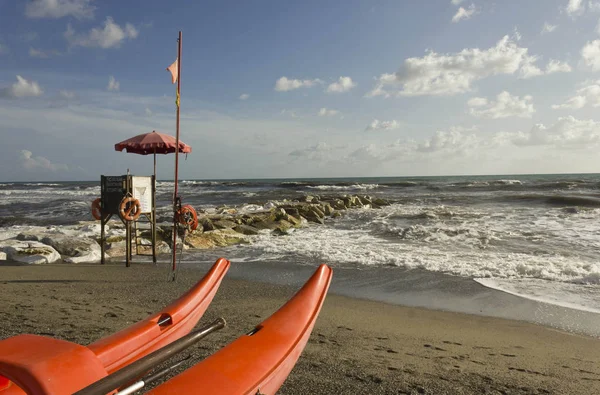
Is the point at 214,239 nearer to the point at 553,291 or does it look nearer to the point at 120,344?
the point at 553,291

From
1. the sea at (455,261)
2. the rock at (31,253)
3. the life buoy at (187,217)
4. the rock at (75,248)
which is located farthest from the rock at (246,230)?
the rock at (31,253)

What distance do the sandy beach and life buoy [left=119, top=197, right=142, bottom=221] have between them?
1.39m

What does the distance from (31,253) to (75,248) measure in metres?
0.84

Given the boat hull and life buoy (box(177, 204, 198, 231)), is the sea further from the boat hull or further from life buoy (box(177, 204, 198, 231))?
the boat hull

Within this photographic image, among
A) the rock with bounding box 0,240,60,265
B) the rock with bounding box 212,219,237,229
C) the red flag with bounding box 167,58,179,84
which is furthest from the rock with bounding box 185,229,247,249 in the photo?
the red flag with bounding box 167,58,179,84

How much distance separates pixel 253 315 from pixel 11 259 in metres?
6.29

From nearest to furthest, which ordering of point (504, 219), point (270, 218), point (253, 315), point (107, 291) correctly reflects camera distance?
1. point (253, 315)
2. point (107, 291)
3. point (270, 218)
4. point (504, 219)

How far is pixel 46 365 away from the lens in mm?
1832

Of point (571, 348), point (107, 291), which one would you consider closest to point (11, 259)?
point (107, 291)

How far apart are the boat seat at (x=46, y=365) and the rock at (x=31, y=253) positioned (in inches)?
286

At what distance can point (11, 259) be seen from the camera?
8.29 metres

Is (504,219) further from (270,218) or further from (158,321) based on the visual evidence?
(158,321)

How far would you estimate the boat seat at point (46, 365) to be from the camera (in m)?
1.75

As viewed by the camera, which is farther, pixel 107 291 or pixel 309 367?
pixel 107 291
